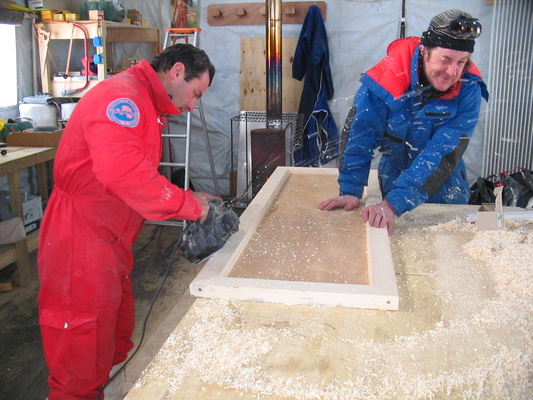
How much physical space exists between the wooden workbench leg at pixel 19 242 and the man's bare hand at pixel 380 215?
2786mm

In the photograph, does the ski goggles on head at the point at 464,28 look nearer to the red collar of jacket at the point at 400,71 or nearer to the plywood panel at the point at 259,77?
the red collar of jacket at the point at 400,71

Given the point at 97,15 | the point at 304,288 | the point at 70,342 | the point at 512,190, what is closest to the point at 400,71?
the point at 304,288

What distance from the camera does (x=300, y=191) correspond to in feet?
8.38

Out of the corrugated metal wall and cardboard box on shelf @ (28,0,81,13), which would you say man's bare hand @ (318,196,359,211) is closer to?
the corrugated metal wall

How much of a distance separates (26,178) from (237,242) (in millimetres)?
3790

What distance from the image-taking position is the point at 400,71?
7.23 ft

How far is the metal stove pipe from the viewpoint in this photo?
4539 millimetres

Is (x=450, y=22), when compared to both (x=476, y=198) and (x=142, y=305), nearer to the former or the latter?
(x=476, y=198)

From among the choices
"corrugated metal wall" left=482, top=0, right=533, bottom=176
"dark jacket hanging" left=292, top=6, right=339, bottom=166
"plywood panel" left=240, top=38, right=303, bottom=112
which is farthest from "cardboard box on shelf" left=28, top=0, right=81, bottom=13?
"corrugated metal wall" left=482, top=0, right=533, bottom=176

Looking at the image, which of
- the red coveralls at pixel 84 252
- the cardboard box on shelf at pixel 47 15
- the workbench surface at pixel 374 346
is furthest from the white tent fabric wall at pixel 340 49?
the workbench surface at pixel 374 346

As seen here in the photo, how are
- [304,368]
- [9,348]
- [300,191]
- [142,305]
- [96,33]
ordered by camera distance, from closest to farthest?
[304,368]
[300,191]
[9,348]
[142,305]
[96,33]

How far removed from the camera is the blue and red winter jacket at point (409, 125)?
84.4 inches

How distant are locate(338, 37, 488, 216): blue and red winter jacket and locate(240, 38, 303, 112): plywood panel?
10.2ft

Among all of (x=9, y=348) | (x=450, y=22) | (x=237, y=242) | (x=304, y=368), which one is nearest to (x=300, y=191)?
(x=237, y=242)
